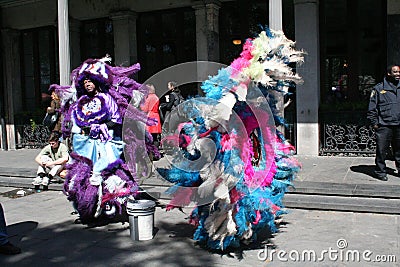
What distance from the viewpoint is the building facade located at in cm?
1027

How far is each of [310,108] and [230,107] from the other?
6792 mm

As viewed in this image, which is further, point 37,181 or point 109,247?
point 37,181

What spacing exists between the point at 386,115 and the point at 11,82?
12446mm

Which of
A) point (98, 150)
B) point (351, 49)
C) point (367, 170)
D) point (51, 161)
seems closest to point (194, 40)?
point (351, 49)

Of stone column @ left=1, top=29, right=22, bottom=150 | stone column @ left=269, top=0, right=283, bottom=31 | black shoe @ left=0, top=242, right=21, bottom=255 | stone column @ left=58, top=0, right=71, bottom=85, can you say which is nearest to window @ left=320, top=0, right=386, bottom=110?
stone column @ left=269, top=0, right=283, bottom=31

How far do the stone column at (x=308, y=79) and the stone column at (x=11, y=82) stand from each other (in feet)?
32.3

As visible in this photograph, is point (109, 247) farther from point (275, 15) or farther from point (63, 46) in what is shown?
point (63, 46)

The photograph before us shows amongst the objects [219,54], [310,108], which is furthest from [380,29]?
[219,54]

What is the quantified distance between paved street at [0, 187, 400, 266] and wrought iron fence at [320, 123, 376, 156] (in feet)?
13.9

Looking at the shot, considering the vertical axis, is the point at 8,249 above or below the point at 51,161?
below

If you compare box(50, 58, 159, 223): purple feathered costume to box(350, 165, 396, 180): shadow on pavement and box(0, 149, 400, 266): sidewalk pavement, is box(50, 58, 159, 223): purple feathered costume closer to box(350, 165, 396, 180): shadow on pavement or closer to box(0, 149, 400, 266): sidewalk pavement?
box(0, 149, 400, 266): sidewalk pavement

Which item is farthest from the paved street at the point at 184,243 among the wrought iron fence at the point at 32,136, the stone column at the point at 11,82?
the stone column at the point at 11,82

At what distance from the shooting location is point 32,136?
14547 millimetres

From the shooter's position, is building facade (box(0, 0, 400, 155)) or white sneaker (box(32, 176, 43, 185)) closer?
white sneaker (box(32, 176, 43, 185))
